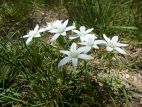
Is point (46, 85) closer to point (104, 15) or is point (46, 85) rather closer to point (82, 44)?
point (82, 44)

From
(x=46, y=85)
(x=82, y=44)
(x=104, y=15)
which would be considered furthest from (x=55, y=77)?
(x=104, y=15)

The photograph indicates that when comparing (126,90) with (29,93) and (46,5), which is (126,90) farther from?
(46,5)

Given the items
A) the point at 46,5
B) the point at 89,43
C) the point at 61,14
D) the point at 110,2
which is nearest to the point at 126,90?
the point at 89,43

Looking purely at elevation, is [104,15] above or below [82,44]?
above

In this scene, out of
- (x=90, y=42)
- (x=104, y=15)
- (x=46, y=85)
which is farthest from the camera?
(x=104, y=15)

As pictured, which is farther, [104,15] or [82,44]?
[104,15]

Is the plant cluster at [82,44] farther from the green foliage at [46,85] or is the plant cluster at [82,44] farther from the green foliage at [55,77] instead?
the green foliage at [46,85]

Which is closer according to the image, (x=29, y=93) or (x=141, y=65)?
(x=29, y=93)

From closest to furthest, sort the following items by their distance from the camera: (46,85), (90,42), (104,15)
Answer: (90,42) < (46,85) < (104,15)

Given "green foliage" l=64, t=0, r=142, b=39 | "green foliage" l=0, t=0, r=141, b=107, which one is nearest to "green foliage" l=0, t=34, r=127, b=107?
"green foliage" l=0, t=0, r=141, b=107

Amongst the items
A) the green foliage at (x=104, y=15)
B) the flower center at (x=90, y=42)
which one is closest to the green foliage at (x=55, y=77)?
the green foliage at (x=104, y=15)

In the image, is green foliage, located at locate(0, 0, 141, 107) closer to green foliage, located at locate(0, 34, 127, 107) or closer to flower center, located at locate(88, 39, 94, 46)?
green foliage, located at locate(0, 34, 127, 107)
